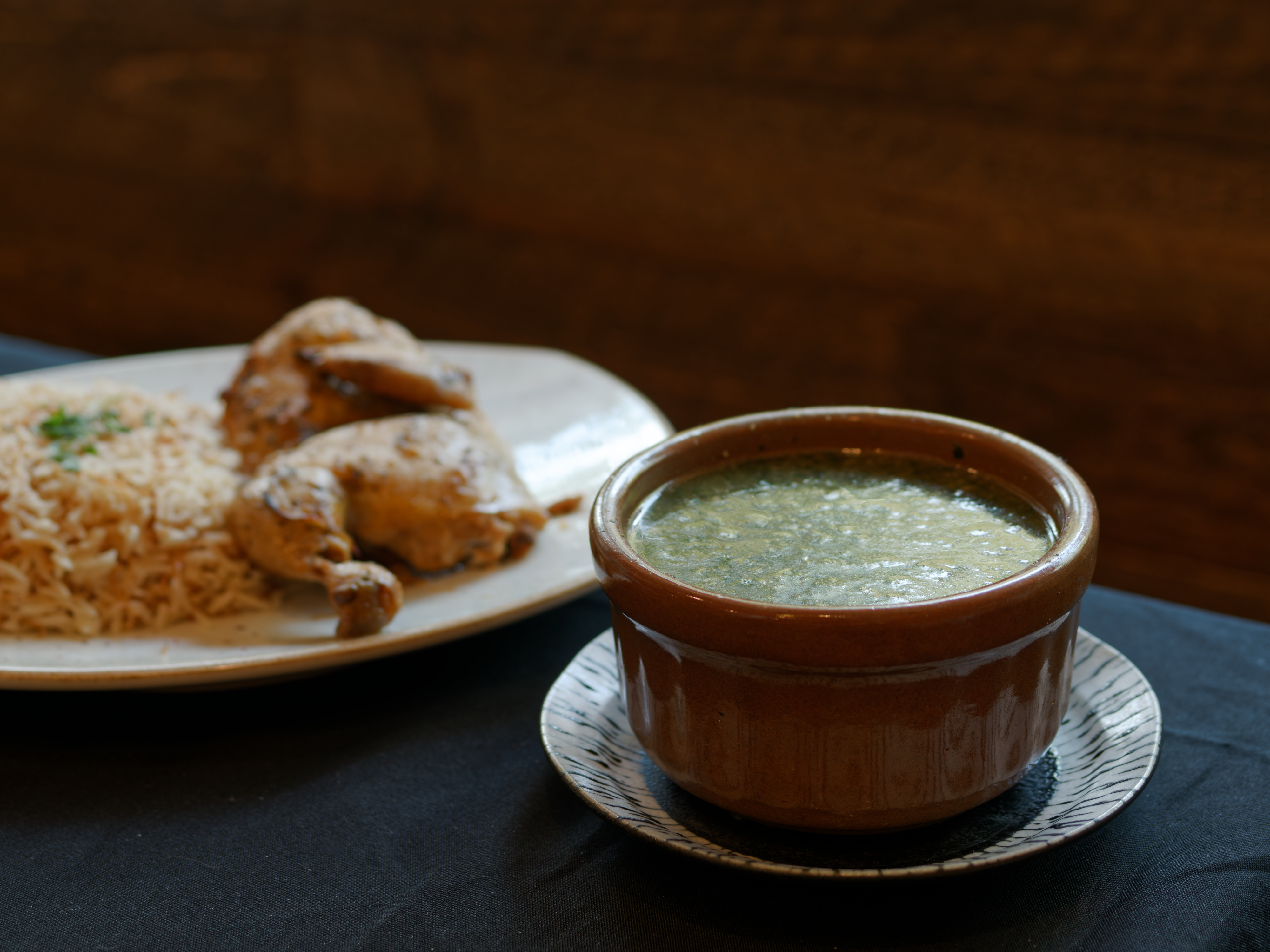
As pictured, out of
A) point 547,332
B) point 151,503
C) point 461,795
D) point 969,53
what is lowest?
point 547,332

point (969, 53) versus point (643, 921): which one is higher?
point (969, 53)

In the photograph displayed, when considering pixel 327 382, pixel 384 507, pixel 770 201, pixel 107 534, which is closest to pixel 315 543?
pixel 384 507

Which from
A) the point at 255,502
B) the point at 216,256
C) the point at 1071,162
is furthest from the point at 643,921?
the point at 216,256

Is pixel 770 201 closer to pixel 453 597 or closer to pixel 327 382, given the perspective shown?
pixel 327 382

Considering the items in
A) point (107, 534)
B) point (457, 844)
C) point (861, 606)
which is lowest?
point (457, 844)

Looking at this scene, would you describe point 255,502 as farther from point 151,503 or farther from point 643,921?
point 643,921

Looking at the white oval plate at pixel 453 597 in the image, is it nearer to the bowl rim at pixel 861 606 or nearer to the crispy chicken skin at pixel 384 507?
the crispy chicken skin at pixel 384 507
